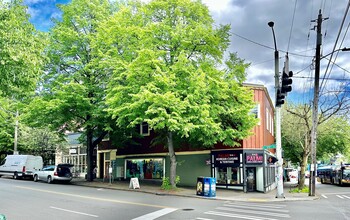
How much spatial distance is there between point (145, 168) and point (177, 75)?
13722 mm

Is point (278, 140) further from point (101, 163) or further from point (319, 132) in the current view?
point (101, 163)

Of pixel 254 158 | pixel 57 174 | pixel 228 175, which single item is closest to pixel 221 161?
pixel 228 175

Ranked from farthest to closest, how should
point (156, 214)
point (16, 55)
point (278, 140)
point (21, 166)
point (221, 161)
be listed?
point (21, 166)
point (221, 161)
point (278, 140)
point (156, 214)
point (16, 55)

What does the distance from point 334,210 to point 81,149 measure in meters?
36.2

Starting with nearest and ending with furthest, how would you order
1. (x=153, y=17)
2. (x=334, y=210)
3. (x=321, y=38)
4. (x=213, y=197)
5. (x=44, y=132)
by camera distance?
(x=334, y=210)
(x=213, y=197)
(x=321, y=38)
(x=153, y=17)
(x=44, y=132)

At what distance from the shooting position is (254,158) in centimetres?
2566

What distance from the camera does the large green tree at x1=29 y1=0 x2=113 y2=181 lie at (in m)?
27.7

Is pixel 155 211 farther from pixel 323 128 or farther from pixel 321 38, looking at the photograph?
pixel 323 128

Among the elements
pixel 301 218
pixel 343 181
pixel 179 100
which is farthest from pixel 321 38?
pixel 343 181

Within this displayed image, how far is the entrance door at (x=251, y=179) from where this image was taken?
25469mm

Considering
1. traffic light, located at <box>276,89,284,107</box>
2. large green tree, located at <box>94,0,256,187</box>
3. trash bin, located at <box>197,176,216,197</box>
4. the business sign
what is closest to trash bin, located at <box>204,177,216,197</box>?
trash bin, located at <box>197,176,216,197</box>

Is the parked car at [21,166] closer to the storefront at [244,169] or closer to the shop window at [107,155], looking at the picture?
the shop window at [107,155]

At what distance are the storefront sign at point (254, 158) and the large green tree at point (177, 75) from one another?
1.38 meters

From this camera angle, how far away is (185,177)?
29.3m
